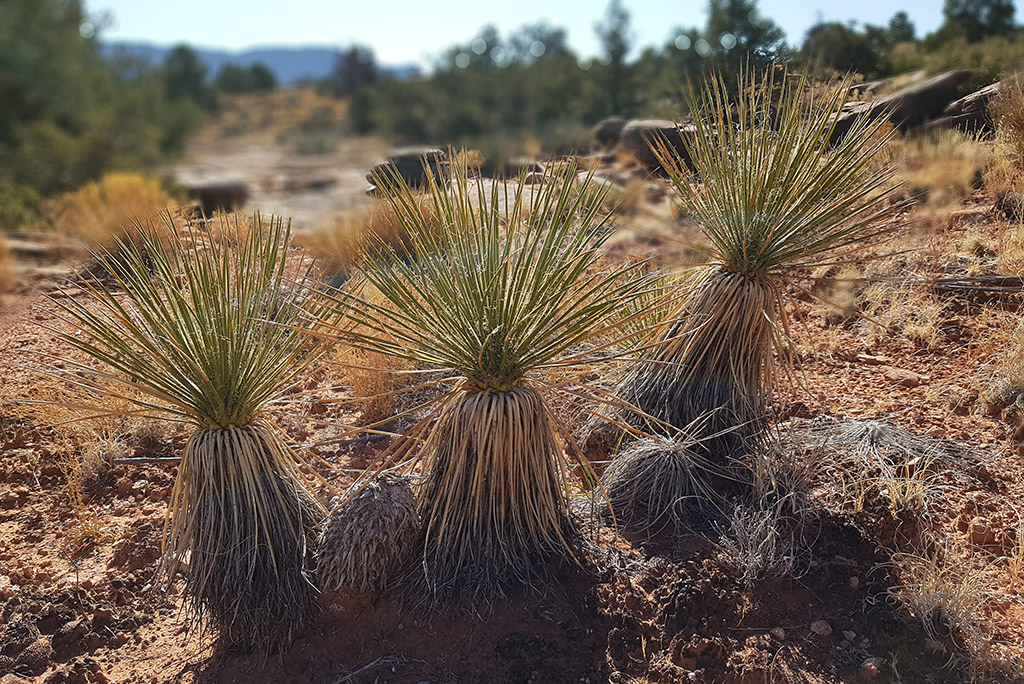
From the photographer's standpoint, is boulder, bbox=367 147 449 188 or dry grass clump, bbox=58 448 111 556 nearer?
dry grass clump, bbox=58 448 111 556

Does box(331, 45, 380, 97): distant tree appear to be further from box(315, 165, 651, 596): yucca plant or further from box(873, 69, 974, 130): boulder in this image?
box(315, 165, 651, 596): yucca plant

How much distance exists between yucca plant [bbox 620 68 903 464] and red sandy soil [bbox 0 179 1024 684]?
0.58 meters

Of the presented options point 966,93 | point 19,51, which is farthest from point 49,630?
point 19,51

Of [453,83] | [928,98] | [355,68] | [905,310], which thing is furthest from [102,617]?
[355,68]

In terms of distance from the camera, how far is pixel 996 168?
4801mm

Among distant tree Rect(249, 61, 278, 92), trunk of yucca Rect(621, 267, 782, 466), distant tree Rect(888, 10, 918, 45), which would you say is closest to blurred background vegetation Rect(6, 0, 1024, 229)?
distant tree Rect(888, 10, 918, 45)

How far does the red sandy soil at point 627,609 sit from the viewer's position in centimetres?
303

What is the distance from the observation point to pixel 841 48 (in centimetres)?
572

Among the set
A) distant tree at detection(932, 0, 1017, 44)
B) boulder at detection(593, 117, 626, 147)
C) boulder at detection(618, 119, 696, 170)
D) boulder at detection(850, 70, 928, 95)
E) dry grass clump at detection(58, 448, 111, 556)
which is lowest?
dry grass clump at detection(58, 448, 111, 556)

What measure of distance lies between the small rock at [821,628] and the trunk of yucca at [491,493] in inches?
44.1

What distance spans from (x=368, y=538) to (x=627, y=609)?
47.6 inches

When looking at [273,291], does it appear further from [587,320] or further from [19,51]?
[19,51]

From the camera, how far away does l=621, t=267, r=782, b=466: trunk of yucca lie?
11.6 ft

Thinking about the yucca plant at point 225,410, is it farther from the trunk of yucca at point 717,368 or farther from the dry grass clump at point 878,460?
the dry grass clump at point 878,460
